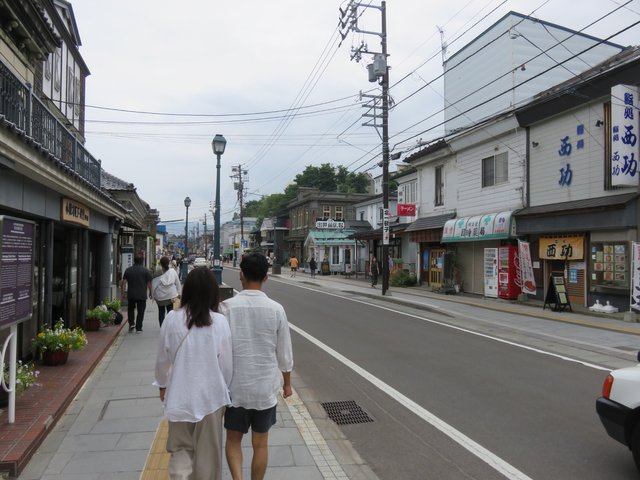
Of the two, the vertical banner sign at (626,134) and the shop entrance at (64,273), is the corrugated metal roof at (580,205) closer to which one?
the vertical banner sign at (626,134)

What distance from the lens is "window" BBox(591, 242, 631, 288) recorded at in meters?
13.6

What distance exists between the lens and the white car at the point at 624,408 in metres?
3.85

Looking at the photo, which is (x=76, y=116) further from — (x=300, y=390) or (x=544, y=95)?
(x=544, y=95)

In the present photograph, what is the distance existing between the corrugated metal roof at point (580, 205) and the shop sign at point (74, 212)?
13.5 metres

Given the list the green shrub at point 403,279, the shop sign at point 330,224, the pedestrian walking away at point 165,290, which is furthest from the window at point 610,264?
the shop sign at point 330,224

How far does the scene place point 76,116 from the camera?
1532 cm

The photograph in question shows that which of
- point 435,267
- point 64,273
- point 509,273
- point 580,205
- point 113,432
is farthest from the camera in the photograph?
point 435,267

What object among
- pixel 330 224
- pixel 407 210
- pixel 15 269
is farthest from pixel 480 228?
pixel 330 224

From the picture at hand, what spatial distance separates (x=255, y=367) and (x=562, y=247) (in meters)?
15.4

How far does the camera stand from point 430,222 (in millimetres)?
24719

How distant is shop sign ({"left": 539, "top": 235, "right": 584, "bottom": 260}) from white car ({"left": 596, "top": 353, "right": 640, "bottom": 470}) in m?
12.7

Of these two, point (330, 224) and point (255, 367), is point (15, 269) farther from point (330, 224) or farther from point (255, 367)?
point (330, 224)

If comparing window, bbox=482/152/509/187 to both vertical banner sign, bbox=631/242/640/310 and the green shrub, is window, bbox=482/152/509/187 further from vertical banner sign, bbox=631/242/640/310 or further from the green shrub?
the green shrub

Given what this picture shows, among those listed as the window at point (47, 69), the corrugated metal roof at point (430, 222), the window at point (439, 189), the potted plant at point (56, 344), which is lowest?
the potted plant at point (56, 344)
